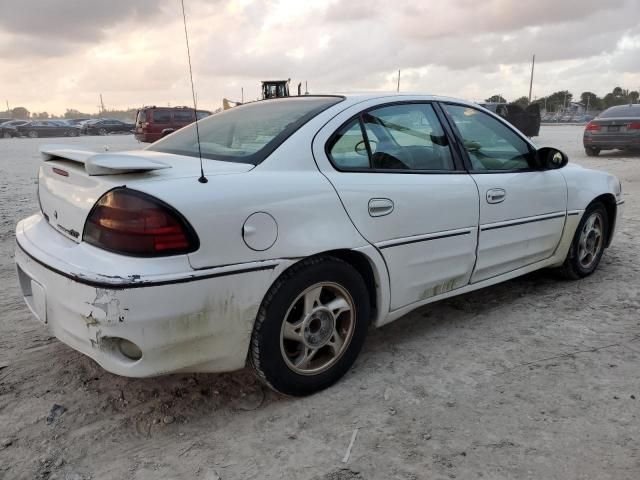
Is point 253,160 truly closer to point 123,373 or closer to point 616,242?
point 123,373

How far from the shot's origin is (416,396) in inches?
103

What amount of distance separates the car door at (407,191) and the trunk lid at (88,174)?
1.81ft

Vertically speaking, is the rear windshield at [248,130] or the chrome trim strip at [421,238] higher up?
the rear windshield at [248,130]

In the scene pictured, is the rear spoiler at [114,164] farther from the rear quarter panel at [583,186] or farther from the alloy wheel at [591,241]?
the alloy wheel at [591,241]

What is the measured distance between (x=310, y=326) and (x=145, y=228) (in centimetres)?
94

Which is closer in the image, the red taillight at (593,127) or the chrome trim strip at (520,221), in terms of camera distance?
the chrome trim strip at (520,221)

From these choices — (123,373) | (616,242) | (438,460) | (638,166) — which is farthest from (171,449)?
(638,166)

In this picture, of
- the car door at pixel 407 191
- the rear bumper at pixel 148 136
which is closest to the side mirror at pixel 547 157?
the car door at pixel 407 191

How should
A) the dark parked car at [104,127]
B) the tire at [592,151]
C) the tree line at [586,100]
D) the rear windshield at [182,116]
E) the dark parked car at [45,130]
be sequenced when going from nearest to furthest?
the tire at [592,151] < the rear windshield at [182,116] < the dark parked car at [45,130] < the dark parked car at [104,127] < the tree line at [586,100]

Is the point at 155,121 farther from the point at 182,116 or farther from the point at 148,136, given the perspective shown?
the point at 182,116

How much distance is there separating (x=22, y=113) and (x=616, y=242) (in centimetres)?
9863

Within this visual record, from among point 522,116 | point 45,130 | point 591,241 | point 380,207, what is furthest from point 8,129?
point 380,207

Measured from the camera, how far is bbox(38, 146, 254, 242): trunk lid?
7.09 feet

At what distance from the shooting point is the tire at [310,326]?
2352mm
